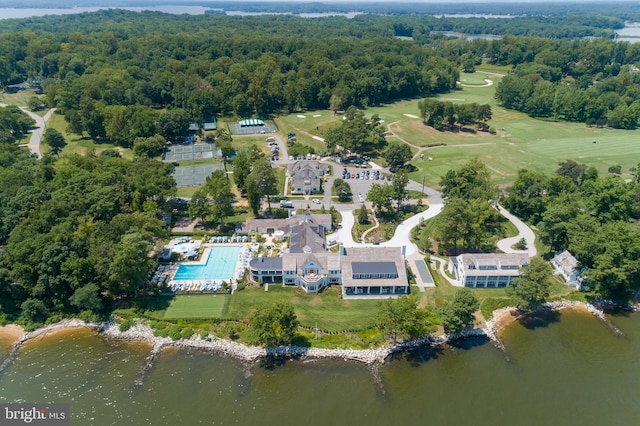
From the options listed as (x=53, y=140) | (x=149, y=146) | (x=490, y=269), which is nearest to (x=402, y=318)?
(x=490, y=269)

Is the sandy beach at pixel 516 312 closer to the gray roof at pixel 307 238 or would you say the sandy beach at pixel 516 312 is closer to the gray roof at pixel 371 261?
the gray roof at pixel 371 261

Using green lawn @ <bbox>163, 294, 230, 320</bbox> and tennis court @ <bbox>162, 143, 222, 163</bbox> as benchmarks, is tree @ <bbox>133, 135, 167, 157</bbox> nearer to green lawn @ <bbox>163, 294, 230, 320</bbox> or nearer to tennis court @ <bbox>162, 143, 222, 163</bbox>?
tennis court @ <bbox>162, 143, 222, 163</bbox>

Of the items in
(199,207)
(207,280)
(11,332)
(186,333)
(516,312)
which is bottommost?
(516,312)

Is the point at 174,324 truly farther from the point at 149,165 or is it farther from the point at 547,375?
the point at 547,375

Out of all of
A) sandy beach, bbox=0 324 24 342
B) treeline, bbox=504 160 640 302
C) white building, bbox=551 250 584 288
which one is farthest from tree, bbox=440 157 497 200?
sandy beach, bbox=0 324 24 342

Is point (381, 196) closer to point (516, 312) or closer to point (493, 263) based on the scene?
point (493, 263)

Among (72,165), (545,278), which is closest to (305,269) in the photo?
(545,278)
